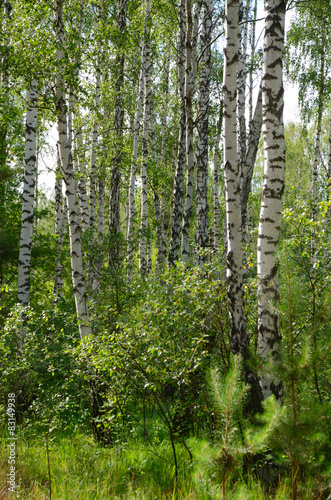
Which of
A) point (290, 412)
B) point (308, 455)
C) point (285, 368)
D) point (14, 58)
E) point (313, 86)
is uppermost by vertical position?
point (313, 86)

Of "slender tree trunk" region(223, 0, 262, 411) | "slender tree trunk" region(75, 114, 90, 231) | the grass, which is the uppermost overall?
"slender tree trunk" region(75, 114, 90, 231)

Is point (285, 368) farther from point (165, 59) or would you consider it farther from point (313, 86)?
point (165, 59)

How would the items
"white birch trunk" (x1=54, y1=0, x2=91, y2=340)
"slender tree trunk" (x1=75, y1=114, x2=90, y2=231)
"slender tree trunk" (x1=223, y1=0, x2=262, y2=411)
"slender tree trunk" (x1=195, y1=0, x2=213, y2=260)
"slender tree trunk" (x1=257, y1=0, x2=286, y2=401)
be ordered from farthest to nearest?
"slender tree trunk" (x1=75, y1=114, x2=90, y2=231) < "slender tree trunk" (x1=195, y1=0, x2=213, y2=260) < "white birch trunk" (x1=54, y1=0, x2=91, y2=340) < "slender tree trunk" (x1=223, y1=0, x2=262, y2=411) < "slender tree trunk" (x1=257, y1=0, x2=286, y2=401)

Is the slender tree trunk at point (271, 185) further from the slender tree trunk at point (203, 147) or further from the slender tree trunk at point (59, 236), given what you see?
the slender tree trunk at point (59, 236)

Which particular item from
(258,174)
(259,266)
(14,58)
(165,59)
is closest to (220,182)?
(258,174)

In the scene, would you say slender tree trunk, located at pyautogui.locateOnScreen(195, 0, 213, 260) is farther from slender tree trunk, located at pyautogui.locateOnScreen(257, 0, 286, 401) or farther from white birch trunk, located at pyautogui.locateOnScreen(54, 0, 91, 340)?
slender tree trunk, located at pyautogui.locateOnScreen(257, 0, 286, 401)

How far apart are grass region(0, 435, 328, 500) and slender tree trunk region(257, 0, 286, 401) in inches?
38.3

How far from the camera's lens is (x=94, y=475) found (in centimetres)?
372

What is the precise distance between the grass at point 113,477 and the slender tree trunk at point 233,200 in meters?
1.22

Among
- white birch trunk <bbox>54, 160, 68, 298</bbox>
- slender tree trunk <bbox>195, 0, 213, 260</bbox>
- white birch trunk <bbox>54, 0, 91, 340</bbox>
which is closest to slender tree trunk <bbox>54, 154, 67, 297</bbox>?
white birch trunk <bbox>54, 160, 68, 298</bbox>

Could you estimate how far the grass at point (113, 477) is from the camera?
316 cm

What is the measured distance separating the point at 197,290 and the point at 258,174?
86.4 feet

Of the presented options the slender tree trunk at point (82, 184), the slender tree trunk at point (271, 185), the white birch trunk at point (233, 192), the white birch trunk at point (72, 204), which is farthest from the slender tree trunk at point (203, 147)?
the slender tree trunk at point (271, 185)

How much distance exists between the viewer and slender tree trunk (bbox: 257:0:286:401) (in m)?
3.54
